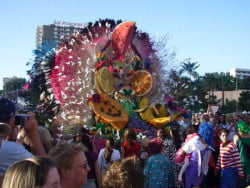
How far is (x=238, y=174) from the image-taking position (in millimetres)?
8164

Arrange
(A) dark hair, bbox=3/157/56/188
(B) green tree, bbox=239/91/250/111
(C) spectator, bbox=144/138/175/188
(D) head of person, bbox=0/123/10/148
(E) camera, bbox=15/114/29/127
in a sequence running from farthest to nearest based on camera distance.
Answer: (B) green tree, bbox=239/91/250/111
(C) spectator, bbox=144/138/175/188
(E) camera, bbox=15/114/29/127
(D) head of person, bbox=0/123/10/148
(A) dark hair, bbox=3/157/56/188

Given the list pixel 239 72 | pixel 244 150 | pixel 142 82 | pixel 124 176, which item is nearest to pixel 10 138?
pixel 124 176

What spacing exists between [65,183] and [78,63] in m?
15.3

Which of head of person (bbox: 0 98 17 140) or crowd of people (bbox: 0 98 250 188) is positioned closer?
crowd of people (bbox: 0 98 250 188)

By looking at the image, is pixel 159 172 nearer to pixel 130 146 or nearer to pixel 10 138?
pixel 130 146

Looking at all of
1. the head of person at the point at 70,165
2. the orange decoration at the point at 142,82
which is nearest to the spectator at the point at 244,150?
the head of person at the point at 70,165

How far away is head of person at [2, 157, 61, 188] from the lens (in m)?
2.00

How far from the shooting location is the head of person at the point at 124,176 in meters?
3.00

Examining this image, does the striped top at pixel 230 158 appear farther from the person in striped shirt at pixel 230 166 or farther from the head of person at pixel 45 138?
the head of person at pixel 45 138

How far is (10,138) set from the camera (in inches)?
136

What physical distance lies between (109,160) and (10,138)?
391 centimetres

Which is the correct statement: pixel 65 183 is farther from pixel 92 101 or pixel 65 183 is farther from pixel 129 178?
pixel 92 101

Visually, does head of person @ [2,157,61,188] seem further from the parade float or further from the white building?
the white building

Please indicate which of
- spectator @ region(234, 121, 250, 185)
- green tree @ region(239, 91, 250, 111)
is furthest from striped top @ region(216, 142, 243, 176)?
green tree @ region(239, 91, 250, 111)
